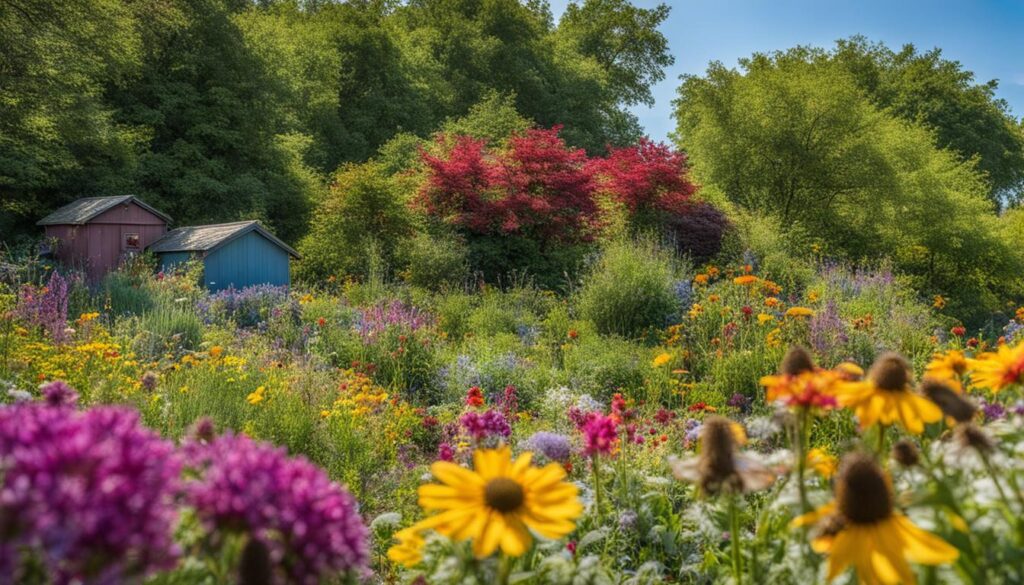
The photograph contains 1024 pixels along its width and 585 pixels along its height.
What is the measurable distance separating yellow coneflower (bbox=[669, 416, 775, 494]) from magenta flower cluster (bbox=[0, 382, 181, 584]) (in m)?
0.83

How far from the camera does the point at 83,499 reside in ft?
2.03

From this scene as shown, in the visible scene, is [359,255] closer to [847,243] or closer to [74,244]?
[74,244]

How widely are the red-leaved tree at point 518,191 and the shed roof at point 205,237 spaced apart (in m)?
2.84

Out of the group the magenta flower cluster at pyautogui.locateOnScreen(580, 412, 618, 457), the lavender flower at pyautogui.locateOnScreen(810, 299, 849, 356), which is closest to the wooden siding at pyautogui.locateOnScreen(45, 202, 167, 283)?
the lavender flower at pyautogui.locateOnScreen(810, 299, 849, 356)

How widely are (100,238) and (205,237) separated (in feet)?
5.68

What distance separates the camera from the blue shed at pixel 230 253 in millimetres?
10734

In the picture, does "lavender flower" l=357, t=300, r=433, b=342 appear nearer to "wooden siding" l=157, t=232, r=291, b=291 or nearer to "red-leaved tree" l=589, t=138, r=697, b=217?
"wooden siding" l=157, t=232, r=291, b=291

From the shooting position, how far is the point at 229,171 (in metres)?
15.6

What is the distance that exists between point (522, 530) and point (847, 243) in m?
16.3

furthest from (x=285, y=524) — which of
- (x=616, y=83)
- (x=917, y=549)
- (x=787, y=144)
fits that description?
(x=616, y=83)

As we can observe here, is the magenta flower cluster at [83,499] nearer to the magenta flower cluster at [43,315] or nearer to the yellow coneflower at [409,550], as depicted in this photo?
the yellow coneflower at [409,550]

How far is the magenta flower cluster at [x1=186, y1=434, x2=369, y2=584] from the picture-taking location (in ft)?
2.39

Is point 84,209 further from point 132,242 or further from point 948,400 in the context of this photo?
point 948,400

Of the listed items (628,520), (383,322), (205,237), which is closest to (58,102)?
(205,237)
